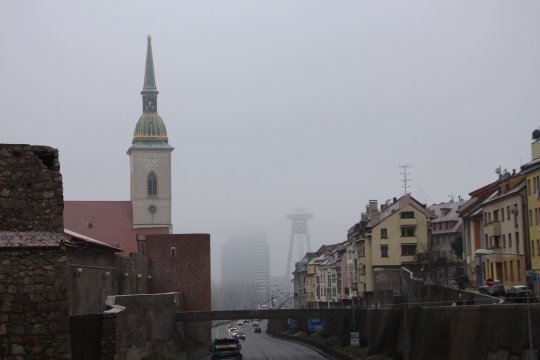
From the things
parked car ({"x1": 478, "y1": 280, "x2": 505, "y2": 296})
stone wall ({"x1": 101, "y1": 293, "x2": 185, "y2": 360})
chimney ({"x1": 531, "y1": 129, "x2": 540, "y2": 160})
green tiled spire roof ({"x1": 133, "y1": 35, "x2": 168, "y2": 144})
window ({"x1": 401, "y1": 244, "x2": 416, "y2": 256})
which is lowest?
stone wall ({"x1": 101, "y1": 293, "x2": 185, "y2": 360})

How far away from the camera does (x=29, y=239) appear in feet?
55.6

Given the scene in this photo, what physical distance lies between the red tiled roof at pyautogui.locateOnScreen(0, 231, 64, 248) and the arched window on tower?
4669 inches

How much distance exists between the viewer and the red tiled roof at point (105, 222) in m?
124

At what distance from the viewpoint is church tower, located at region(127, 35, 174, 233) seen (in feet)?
439

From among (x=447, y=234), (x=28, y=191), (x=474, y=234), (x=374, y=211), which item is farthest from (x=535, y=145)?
(x=374, y=211)

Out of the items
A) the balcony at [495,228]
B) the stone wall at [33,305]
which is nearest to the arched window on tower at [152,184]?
the balcony at [495,228]

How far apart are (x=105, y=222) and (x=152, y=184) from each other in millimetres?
11384

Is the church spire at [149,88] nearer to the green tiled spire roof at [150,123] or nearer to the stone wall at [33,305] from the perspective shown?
the green tiled spire roof at [150,123]

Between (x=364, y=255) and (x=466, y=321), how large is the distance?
A: 207 feet

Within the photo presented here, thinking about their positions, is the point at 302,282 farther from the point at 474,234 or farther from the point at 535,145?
the point at 535,145

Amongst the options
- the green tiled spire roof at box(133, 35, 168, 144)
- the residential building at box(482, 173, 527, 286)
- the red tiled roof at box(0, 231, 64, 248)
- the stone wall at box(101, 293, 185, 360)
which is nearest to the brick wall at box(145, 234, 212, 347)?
the stone wall at box(101, 293, 185, 360)

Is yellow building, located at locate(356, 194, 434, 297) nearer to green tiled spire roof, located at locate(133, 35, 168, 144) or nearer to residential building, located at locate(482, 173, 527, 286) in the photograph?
residential building, located at locate(482, 173, 527, 286)

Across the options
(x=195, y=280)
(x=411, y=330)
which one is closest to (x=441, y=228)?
(x=195, y=280)

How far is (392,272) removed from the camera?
308 ft
